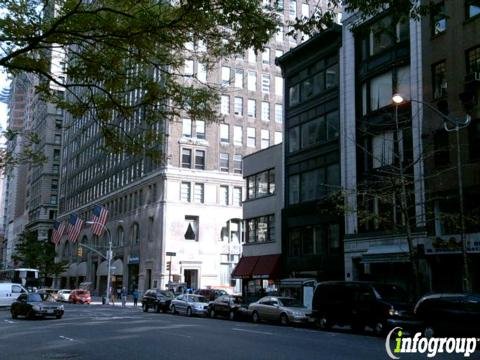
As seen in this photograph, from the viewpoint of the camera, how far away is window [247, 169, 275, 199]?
45.5 m

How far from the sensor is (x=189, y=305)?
38125 millimetres

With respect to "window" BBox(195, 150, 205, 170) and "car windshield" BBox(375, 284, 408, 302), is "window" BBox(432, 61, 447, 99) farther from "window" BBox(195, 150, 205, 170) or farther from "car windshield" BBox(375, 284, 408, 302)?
"window" BBox(195, 150, 205, 170)

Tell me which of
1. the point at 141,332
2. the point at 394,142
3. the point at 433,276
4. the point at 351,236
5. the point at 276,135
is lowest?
the point at 141,332

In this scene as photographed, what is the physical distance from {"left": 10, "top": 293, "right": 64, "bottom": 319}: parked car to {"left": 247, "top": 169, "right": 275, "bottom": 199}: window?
19.2 meters

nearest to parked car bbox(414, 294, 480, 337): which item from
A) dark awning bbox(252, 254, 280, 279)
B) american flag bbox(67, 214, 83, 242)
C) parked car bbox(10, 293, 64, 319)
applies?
parked car bbox(10, 293, 64, 319)

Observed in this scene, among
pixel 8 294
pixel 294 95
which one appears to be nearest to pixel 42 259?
pixel 8 294

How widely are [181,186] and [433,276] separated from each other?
43577mm

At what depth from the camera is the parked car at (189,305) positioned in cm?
3772

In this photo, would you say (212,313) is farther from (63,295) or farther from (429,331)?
(63,295)

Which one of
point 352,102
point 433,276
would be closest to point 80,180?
point 352,102

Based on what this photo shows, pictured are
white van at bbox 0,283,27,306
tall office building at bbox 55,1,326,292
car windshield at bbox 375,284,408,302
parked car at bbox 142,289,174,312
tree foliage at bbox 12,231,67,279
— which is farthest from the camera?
tree foliage at bbox 12,231,67,279

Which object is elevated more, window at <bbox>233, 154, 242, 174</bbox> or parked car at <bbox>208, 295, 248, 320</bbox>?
window at <bbox>233, 154, 242, 174</bbox>

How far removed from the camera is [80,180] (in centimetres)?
10331

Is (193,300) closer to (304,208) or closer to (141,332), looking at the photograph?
(304,208)
